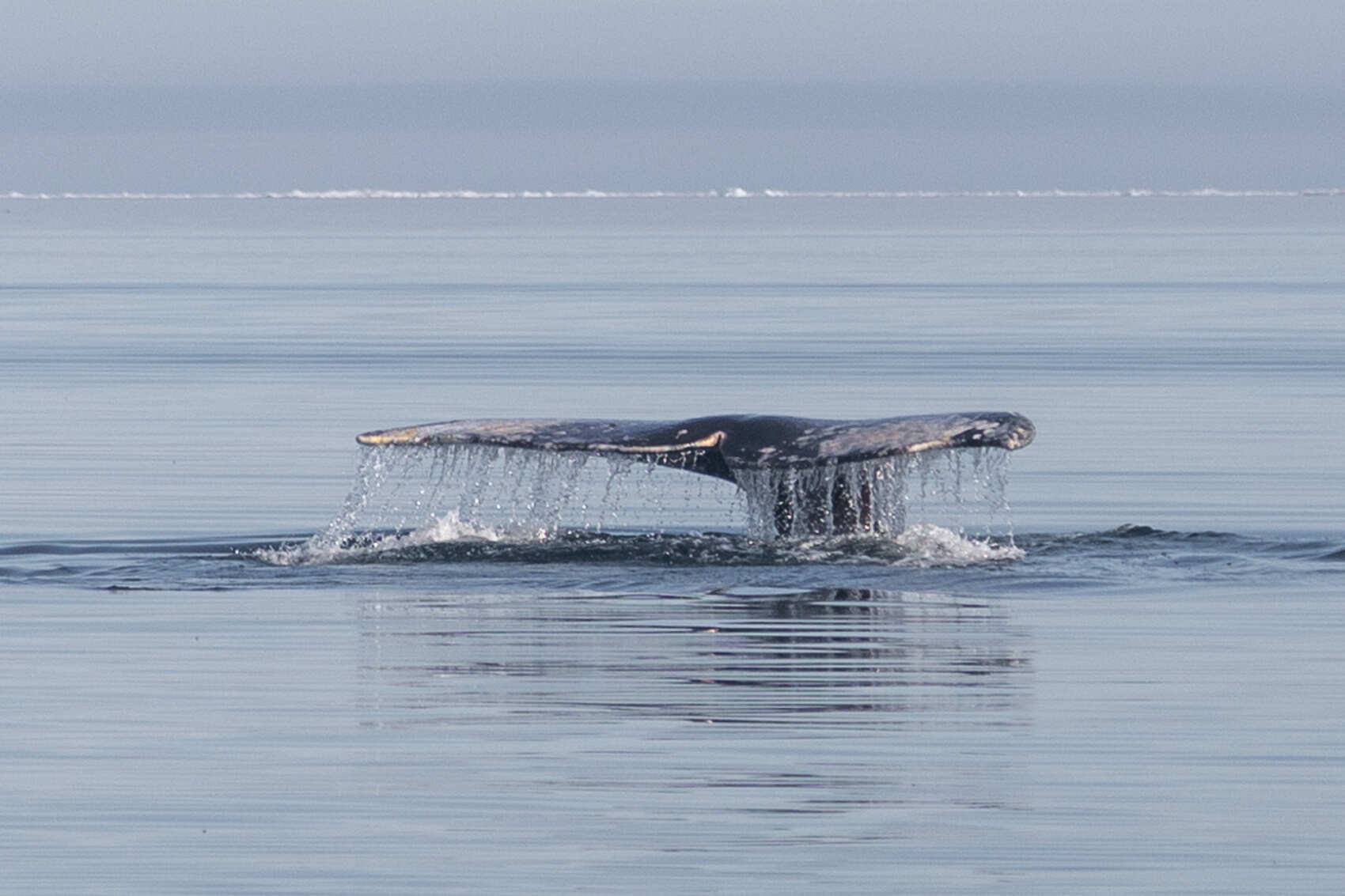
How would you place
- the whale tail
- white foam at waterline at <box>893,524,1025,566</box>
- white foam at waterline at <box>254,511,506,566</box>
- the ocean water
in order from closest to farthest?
the ocean water → the whale tail → white foam at waterline at <box>893,524,1025,566</box> → white foam at waterline at <box>254,511,506,566</box>

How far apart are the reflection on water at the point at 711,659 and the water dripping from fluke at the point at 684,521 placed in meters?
0.62

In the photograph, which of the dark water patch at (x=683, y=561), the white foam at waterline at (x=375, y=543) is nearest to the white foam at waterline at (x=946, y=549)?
the dark water patch at (x=683, y=561)

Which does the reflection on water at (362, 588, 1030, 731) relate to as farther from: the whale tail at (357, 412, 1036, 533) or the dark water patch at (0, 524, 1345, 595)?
the whale tail at (357, 412, 1036, 533)

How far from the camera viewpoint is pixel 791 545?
13992 mm

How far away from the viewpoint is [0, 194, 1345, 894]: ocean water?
799 centimetres

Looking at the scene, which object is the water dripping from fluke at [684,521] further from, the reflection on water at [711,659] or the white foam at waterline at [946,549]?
the reflection on water at [711,659]

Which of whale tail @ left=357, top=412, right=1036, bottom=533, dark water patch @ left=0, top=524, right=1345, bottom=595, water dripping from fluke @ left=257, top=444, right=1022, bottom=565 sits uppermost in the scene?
whale tail @ left=357, top=412, right=1036, bottom=533

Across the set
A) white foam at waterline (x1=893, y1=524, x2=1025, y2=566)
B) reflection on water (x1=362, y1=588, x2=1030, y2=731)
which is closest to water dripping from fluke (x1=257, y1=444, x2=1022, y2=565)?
white foam at waterline (x1=893, y1=524, x2=1025, y2=566)

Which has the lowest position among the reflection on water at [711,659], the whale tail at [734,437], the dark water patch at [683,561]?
A: the reflection on water at [711,659]

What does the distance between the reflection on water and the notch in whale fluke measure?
0.68m

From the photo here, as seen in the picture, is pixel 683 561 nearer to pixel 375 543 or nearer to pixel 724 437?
pixel 724 437

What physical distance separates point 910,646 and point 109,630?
3440 millimetres

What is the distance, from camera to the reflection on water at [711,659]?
10.0m

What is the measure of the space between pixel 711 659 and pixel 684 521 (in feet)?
19.0
